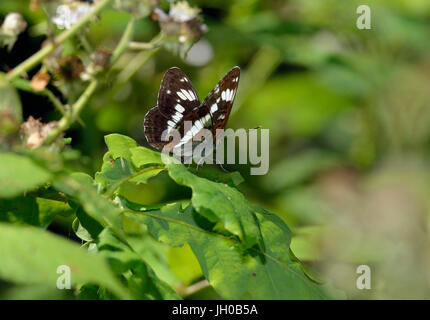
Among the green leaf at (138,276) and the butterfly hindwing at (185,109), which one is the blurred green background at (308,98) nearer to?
the butterfly hindwing at (185,109)

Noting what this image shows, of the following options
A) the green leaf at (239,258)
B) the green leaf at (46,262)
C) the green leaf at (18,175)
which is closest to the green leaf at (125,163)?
the green leaf at (239,258)

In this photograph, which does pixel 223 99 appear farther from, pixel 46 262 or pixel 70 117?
pixel 46 262

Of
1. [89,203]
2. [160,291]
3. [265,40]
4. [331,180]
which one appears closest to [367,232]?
[331,180]

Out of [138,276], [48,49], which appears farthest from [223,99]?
[138,276]

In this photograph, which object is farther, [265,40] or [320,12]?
[320,12]

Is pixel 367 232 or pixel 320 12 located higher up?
pixel 320 12
